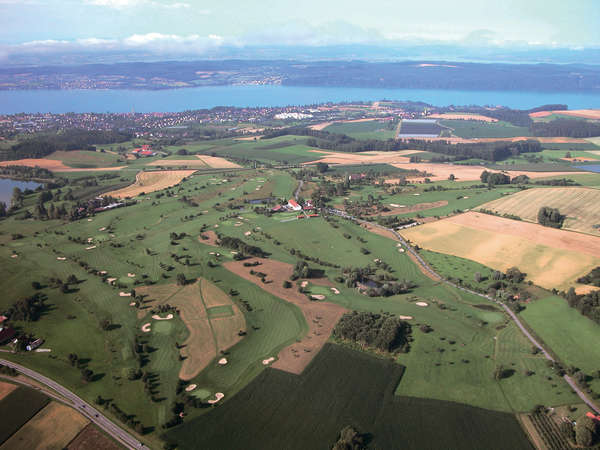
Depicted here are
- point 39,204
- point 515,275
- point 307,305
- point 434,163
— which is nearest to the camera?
point 307,305

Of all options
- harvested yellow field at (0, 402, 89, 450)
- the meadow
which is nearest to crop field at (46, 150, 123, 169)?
the meadow

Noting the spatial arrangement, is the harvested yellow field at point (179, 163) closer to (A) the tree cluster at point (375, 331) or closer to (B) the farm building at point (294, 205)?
(B) the farm building at point (294, 205)

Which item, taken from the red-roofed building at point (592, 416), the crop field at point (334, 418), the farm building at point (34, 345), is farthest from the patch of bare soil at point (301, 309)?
the farm building at point (34, 345)

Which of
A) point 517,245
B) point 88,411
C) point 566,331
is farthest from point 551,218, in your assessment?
point 88,411

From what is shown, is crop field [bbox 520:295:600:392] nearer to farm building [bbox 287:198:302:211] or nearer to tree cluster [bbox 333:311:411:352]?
tree cluster [bbox 333:311:411:352]

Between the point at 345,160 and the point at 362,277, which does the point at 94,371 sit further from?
the point at 345,160

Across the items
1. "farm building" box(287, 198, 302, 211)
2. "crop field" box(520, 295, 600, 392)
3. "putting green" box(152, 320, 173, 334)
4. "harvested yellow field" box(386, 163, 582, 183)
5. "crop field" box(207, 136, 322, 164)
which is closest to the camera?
"crop field" box(520, 295, 600, 392)

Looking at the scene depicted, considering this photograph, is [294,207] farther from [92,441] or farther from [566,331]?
[92,441]

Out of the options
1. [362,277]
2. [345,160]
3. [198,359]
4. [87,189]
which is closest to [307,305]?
[362,277]
